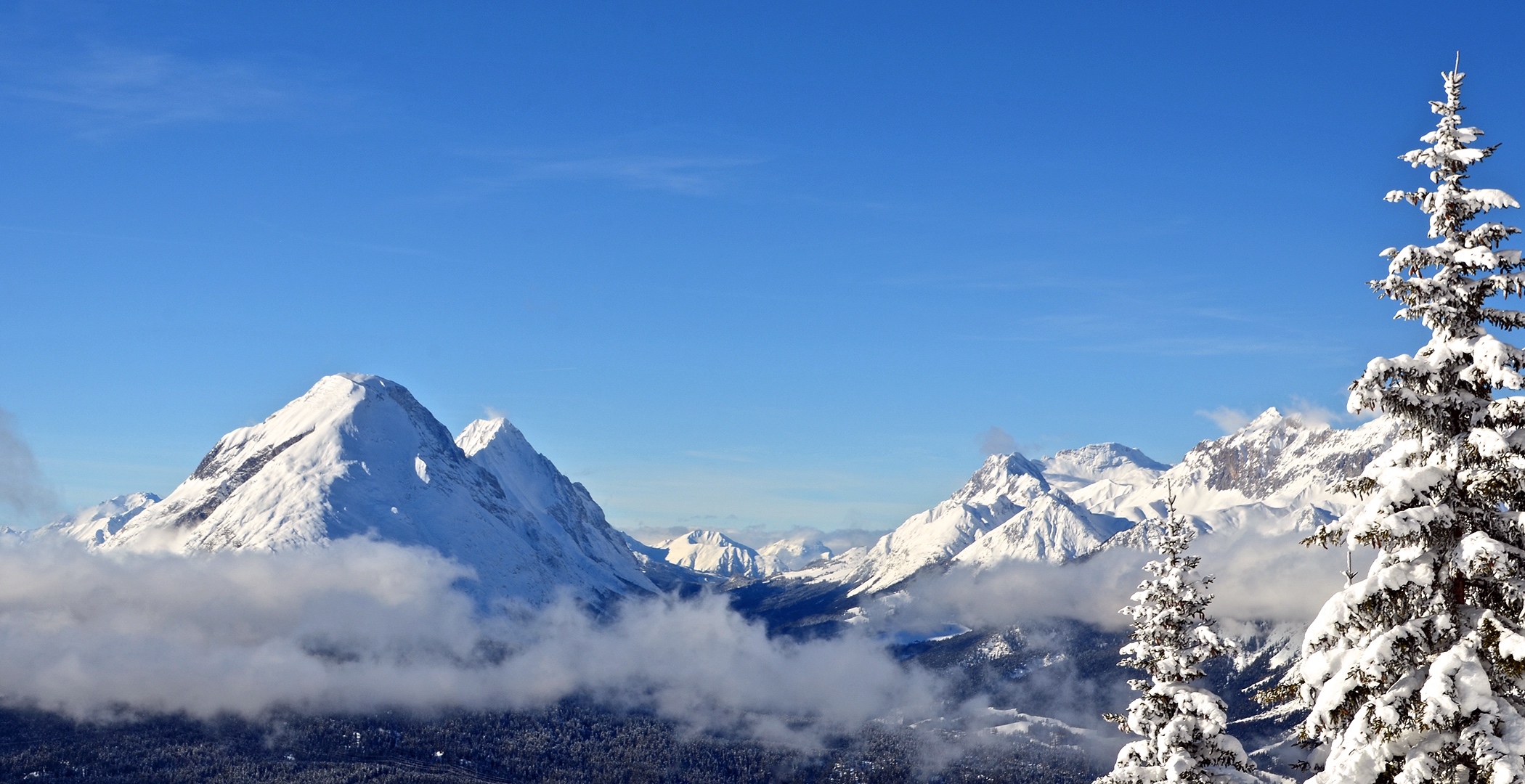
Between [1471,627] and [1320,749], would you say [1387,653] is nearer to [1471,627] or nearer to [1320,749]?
[1471,627]

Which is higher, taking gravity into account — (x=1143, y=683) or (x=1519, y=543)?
(x=1519, y=543)

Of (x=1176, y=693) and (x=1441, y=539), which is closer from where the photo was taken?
(x=1441, y=539)

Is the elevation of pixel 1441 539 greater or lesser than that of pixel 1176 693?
greater

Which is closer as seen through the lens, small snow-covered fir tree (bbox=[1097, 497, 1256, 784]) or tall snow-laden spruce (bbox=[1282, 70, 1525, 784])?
tall snow-laden spruce (bbox=[1282, 70, 1525, 784])

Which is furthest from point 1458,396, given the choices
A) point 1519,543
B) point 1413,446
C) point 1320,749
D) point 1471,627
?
point 1320,749

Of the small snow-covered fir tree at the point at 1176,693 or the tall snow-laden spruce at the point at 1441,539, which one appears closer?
the tall snow-laden spruce at the point at 1441,539
